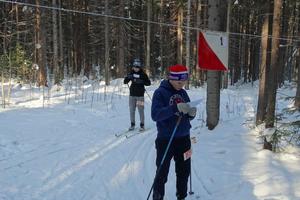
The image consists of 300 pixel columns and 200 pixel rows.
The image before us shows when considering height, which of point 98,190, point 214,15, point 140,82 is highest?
point 214,15

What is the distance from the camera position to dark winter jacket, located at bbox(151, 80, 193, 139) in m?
5.73

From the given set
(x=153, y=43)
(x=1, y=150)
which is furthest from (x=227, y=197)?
(x=153, y=43)

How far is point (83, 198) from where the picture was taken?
6.78 metres

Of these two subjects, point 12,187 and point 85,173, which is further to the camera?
point 85,173

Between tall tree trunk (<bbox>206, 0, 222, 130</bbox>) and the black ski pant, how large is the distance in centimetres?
599

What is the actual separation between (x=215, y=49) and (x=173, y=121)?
14.2 ft

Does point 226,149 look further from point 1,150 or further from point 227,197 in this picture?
point 1,150

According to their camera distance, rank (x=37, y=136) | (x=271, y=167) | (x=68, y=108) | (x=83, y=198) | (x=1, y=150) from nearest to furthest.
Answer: (x=83, y=198)
(x=271, y=167)
(x=1, y=150)
(x=37, y=136)
(x=68, y=108)

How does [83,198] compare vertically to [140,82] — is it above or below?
below

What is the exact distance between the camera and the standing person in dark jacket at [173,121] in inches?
226

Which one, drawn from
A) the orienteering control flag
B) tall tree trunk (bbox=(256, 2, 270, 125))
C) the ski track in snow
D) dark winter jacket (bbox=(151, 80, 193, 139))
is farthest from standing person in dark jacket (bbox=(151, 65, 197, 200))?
tall tree trunk (bbox=(256, 2, 270, 125))

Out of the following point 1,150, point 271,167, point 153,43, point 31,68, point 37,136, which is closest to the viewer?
point 271,167

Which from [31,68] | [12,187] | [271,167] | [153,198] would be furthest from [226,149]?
[31,68]

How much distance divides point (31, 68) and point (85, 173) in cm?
1931
